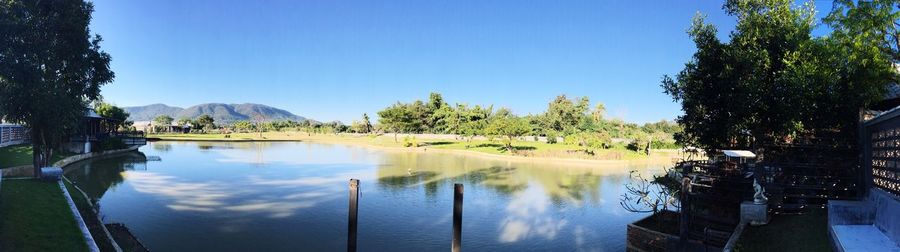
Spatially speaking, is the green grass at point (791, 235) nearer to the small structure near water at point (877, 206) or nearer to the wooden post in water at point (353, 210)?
the small structure near water at point (877, 206)

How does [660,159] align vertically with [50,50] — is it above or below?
below

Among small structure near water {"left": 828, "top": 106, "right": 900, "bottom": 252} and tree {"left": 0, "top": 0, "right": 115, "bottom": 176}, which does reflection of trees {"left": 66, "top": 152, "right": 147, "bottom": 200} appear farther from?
small structure near water {"left": 828, "top": 106, "right": 900, "bottom": 252}

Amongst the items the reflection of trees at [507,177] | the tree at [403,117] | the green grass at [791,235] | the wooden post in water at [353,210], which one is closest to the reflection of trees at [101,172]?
the reflection of trees at [507,177]

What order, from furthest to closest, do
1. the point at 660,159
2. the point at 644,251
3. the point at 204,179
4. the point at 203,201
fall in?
1. the point at 660,159
2. the point at 204,179
3. the point at 203,201
4. the point at 644,251

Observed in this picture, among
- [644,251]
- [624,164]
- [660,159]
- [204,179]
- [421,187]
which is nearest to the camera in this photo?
[644,251]

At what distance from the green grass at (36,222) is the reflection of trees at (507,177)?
11.6m

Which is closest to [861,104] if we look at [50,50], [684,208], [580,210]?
Answer: [684,208]

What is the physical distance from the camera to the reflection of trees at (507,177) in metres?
21.0

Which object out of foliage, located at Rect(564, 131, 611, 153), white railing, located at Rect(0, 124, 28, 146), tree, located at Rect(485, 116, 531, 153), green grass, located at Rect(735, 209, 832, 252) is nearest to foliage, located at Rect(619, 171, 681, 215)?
green grass, located at Rect(735, 209, 832, 252)

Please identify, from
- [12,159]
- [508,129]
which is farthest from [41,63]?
[508,129]

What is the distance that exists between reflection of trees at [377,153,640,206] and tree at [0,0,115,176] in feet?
38.9

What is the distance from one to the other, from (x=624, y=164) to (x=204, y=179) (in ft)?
89.4

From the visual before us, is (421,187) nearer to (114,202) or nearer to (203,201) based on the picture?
(203,201)

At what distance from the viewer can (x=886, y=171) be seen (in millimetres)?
7680
